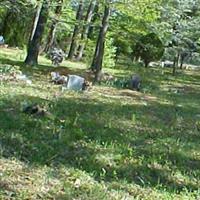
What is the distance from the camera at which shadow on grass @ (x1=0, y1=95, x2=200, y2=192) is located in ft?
21.0

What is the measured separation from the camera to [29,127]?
7828 mm

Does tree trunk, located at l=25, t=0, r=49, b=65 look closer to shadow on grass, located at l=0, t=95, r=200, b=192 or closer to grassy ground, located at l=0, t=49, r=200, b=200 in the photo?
grassy ground, located at l=0, t=49, r=200, b=200

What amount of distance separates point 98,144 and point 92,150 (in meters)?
0.38

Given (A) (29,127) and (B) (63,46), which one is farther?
(B) (63,46)

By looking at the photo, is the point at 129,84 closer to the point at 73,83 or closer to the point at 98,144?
the point at 73,83

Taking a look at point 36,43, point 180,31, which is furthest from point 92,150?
point 180,31

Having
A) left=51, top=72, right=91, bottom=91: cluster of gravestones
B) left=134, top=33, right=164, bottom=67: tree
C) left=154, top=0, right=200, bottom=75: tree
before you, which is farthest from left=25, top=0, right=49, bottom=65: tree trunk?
left=134, top=33, right=164, bottom=67: tree

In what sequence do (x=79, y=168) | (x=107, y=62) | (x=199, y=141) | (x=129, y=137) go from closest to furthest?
(x=79, y=168) < (x=129, y=137) < (x=199, y=141) < (x=107, y=62)

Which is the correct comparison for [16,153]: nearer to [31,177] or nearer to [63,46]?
[31,177]

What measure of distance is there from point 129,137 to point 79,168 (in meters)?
2.30

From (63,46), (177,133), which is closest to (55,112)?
(177,133)

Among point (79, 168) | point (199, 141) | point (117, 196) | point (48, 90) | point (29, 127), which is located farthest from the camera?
point (48, 90)

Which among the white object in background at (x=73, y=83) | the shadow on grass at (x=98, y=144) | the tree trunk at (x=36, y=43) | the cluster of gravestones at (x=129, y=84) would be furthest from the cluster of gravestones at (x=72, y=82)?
the tree trunk at (x=36, y=43)

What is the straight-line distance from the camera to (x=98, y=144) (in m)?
7.54
